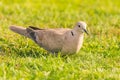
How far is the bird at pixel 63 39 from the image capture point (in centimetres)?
703

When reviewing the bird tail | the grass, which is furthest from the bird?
the bird tail

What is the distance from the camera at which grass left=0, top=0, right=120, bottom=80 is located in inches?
246

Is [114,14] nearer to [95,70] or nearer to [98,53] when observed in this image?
[98,53]

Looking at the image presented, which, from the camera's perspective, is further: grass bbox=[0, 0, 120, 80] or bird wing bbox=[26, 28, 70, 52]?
bird wing bbox=[26, 28, 70, 52]

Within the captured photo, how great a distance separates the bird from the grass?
5.4 inches

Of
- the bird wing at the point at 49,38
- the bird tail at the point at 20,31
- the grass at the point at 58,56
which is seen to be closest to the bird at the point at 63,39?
the bird wing at the point at 49,38

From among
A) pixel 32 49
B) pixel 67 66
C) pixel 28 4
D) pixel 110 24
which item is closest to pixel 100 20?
pixel 110 24

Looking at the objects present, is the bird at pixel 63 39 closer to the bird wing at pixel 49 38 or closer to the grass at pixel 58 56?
the bird wing at pixel 49 38

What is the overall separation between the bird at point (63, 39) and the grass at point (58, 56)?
5.4 inches

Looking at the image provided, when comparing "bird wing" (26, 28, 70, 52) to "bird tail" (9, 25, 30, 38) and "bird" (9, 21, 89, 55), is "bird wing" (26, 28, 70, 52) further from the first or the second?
"bird tail" (9, 25, 30, 38)

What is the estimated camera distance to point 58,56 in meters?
6.94

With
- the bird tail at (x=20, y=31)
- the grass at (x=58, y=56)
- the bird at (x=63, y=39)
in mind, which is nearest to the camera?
the grass at (x=58, y=56)

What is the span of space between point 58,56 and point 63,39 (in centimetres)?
27

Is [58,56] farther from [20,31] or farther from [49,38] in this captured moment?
[20,31]
